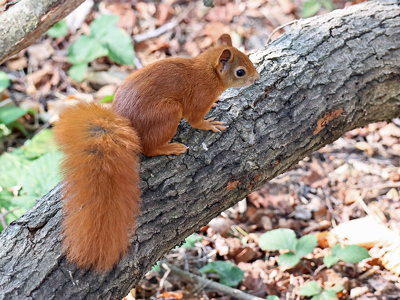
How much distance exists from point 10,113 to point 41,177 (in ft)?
3.51

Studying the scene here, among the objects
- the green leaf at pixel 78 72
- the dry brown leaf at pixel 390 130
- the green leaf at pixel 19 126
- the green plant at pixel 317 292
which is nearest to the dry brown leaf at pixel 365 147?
the dry brown leaf at pixel 390 130

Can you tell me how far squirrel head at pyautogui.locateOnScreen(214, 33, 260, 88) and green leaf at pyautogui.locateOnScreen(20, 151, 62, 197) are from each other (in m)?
1.11

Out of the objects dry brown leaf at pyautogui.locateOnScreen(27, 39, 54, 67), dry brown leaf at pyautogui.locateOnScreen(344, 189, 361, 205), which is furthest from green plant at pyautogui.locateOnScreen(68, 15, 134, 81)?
dry brown leaf at pyautogui.locateOnScreen(344, 189, 361, 205)

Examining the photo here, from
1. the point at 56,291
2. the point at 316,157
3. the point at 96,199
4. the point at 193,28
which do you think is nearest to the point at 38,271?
the point at 56,291

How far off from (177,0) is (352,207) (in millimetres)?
2905

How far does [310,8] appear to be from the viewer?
378 centimetres

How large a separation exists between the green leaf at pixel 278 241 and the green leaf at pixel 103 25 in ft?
7.26

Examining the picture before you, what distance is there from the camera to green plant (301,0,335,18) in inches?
147

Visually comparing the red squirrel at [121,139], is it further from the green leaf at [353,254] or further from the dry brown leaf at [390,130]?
the dry brown leaf at [390,130]

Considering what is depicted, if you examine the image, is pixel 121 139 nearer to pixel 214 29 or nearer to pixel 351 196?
pixel 351 196

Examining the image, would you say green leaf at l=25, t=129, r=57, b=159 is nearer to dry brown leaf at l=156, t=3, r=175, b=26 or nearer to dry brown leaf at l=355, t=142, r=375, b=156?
dry brown leaf at l=156, t=3, r=175, b=26

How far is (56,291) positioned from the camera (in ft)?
4.27

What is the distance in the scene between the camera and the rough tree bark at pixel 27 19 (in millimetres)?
1780

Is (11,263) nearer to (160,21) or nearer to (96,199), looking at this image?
(96,199)
